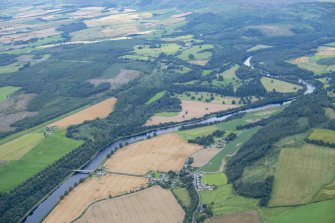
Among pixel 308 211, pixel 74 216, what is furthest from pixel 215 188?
pixel 74 216

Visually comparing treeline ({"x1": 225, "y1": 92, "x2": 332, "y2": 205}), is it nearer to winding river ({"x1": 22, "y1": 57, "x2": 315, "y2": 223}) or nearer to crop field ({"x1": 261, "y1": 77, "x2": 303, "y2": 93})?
winding river ({"x1": 22, "y1": 57, "x2": 315, "y2": 223})

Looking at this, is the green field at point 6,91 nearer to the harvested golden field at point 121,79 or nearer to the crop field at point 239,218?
the harvested golden field at point 121,79

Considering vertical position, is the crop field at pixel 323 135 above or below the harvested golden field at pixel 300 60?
above

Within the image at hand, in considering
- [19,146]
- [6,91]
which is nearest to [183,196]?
[19,146]

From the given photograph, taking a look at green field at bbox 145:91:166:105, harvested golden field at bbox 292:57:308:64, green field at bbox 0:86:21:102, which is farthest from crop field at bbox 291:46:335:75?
green field at bbox 0:86:21:102


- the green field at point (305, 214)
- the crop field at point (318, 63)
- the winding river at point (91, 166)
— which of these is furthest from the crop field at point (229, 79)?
the green field at point (305, 214)

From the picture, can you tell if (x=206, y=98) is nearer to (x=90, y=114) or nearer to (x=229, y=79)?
(x=229, y=79)

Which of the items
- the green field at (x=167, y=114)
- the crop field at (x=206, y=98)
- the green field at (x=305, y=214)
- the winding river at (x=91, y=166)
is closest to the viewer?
the green field at (x=305, y=214)
